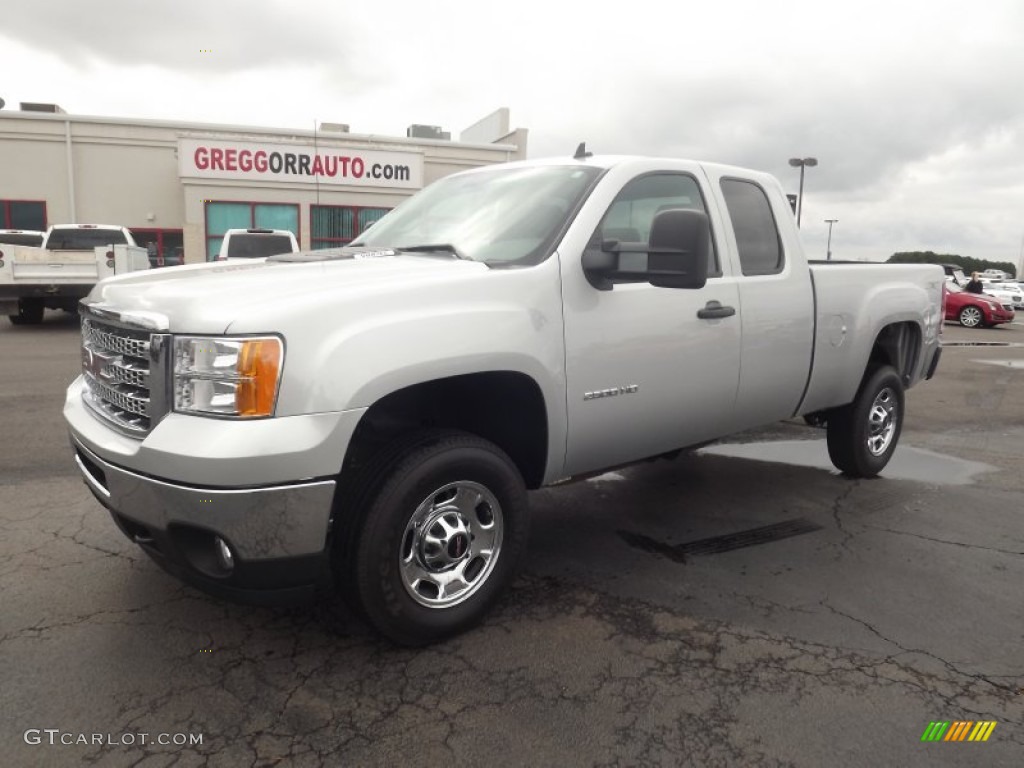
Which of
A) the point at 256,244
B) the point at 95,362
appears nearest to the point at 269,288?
the point at 95,362

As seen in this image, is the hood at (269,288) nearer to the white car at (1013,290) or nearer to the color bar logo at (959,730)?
the color bar logo at (959,730)

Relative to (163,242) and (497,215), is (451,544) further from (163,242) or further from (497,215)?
(163,242)

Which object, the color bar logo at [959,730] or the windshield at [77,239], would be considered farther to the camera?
the windshield at [77,239]

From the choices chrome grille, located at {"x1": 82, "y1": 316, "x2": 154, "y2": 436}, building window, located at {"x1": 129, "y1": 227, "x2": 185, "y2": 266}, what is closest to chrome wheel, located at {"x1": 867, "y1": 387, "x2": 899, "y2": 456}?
chrome grille, located at {"x1": 82, "y1": 316, "x2": 154, "y2": 436}

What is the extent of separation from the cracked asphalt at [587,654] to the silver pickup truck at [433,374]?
374mm

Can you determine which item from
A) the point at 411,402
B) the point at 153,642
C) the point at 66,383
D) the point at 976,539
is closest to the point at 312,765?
the point at 153,642

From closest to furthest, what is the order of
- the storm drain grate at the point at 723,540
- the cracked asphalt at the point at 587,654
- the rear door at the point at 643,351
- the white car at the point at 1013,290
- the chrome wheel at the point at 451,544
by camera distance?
the cracked asphalt at the point at 587,654 → the chrome wheel at the point at 451,544 → the rear door at the point at 643,351 → the storm drain grate at the point at 723,540 → the white car at the point at 1013,290

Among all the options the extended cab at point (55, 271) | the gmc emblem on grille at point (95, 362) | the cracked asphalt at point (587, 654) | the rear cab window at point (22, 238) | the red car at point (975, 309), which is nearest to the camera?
the cracked asphalt at point (587, 654)

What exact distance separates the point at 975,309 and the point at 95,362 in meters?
24.3

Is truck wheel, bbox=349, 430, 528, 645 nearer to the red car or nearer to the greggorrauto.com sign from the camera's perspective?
the greggorrauto.com sign

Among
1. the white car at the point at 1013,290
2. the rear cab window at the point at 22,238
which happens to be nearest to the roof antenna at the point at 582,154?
the rear cab window at the point at 22,238

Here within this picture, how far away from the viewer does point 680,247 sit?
313cm

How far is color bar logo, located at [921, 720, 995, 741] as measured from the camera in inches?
99.5

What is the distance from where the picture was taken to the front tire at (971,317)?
72.8 feet
